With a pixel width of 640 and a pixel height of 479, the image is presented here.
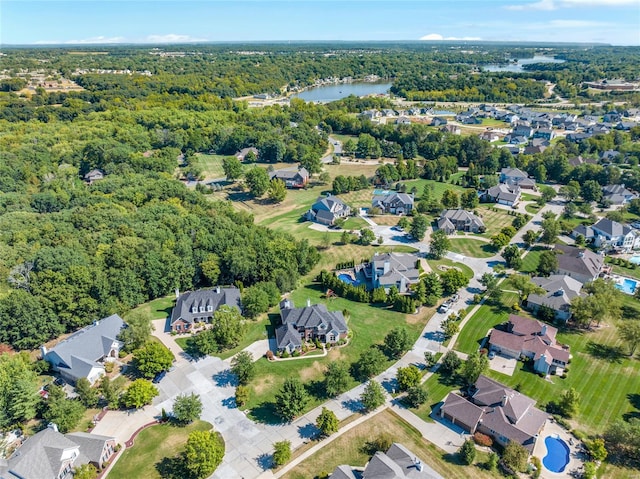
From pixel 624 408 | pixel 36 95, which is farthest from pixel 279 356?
pixel 36 95

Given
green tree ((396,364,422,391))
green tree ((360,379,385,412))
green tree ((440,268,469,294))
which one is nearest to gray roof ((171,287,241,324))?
green tree ((360,379,385,412))

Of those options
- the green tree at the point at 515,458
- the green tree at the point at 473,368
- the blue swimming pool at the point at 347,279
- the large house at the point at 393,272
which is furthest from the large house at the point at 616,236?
the green tree at the point at 515,458

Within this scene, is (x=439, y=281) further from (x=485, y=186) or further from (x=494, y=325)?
(x=485, y=186)

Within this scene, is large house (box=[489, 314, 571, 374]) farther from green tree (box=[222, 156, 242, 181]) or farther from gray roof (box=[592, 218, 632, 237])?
green tree (box=[222, 156, 242, 181])

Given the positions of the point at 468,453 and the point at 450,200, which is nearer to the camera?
the point at 468,453

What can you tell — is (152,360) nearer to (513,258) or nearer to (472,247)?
(513,258)

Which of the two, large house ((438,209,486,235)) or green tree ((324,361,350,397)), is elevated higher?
large house ((438,209,486,235))

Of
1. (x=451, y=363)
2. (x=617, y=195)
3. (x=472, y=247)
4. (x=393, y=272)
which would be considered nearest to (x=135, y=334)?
(x=393, y=272)
